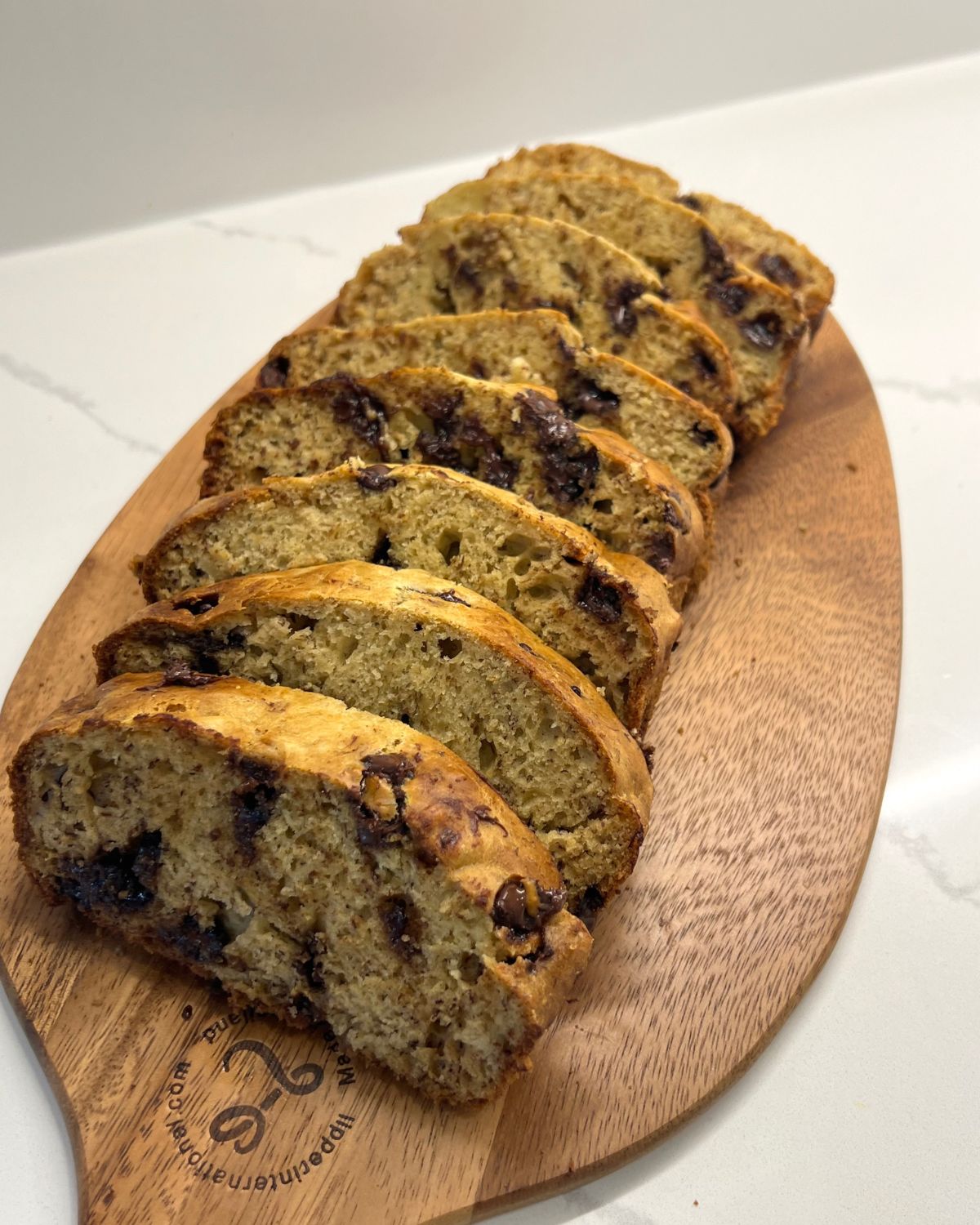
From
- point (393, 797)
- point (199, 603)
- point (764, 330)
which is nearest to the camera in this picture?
point (393, 797)

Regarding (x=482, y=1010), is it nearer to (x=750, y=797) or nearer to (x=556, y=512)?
(x=750, y=797)

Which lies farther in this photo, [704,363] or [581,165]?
[581,165]

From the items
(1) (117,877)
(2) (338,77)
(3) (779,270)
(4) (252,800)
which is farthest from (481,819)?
(2) (338,77)

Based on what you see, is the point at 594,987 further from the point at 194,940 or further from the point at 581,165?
the point at 581,165

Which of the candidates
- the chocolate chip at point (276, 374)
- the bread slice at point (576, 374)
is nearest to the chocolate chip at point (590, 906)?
the bread slice at point (576, 374)

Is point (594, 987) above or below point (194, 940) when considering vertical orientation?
below

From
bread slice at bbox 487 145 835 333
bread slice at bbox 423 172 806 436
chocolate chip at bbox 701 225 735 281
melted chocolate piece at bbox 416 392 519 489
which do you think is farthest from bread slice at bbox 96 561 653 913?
bread slice at bbox 487 145 835 333

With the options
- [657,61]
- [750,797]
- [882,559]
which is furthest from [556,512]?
[657,61]
